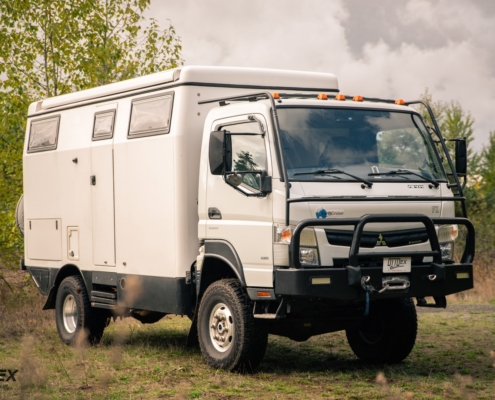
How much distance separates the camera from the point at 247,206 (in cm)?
848

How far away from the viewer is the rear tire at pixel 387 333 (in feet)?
31.3

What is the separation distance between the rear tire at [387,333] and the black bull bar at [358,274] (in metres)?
1.11

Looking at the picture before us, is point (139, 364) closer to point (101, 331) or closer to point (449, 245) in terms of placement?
point (101, 331)

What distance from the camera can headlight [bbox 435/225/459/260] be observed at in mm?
8711

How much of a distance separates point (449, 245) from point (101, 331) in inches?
199

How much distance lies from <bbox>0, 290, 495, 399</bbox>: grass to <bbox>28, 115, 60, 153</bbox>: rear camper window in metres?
2.72

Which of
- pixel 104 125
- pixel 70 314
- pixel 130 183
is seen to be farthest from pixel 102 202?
pixel 70 314

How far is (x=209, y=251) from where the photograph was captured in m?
9.03

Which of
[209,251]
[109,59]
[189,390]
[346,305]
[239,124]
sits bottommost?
[189,390]

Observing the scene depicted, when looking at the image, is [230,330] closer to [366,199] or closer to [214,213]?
[214,213]

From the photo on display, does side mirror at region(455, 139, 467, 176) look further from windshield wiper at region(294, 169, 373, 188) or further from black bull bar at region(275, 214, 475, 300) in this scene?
windshield wiper at region(294, 169, 373, 188)

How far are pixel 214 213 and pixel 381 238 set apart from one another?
179cm

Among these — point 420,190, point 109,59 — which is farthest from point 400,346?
point 109,59

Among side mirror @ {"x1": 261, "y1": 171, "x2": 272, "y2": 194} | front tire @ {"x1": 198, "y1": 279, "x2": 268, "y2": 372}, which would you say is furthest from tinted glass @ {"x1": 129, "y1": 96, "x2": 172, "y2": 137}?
front tire @ {"x1": 198, "y1": 279, "x2": 268, "y2": 372}
